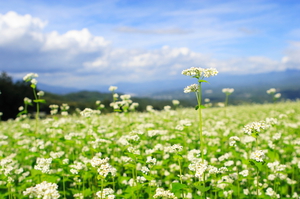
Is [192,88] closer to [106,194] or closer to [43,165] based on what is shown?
[106,194]

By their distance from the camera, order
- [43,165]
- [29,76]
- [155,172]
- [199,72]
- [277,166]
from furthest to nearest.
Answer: [29,76]
[155,172]
[277,166]
[43,165]
[199,72]

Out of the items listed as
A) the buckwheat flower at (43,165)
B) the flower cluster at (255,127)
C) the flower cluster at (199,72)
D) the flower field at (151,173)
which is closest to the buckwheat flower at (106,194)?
the flower field at (151,173)

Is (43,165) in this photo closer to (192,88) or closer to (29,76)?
(192,88)

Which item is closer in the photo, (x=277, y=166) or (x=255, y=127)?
(x=255, y=127)

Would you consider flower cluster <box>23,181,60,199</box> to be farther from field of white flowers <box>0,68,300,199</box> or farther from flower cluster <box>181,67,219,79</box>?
flower cluster <box>181,67,219,79</box>

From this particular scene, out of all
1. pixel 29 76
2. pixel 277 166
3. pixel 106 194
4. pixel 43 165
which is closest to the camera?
pixel 106 194

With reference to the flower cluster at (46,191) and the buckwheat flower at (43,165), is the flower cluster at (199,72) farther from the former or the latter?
the buckwheat flower at (43,165)

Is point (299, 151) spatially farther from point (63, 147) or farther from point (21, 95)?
point (21, 95)

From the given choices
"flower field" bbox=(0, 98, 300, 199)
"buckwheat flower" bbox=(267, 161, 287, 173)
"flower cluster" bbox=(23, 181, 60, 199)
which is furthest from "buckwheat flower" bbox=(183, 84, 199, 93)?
"buckwheat flower" bbox=(267, 161, 287, 173)

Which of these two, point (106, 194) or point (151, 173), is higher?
point (106, 194)

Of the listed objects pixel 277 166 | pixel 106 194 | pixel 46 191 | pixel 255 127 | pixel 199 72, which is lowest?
pixel 106 194

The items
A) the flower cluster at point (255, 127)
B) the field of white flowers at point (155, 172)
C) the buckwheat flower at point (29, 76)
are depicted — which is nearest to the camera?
the field of white flowers at point (155, 172)

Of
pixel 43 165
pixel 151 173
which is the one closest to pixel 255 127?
pixel 151 173

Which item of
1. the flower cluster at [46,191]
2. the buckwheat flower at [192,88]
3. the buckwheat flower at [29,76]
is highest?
the buckwheat flower at [29,76]
